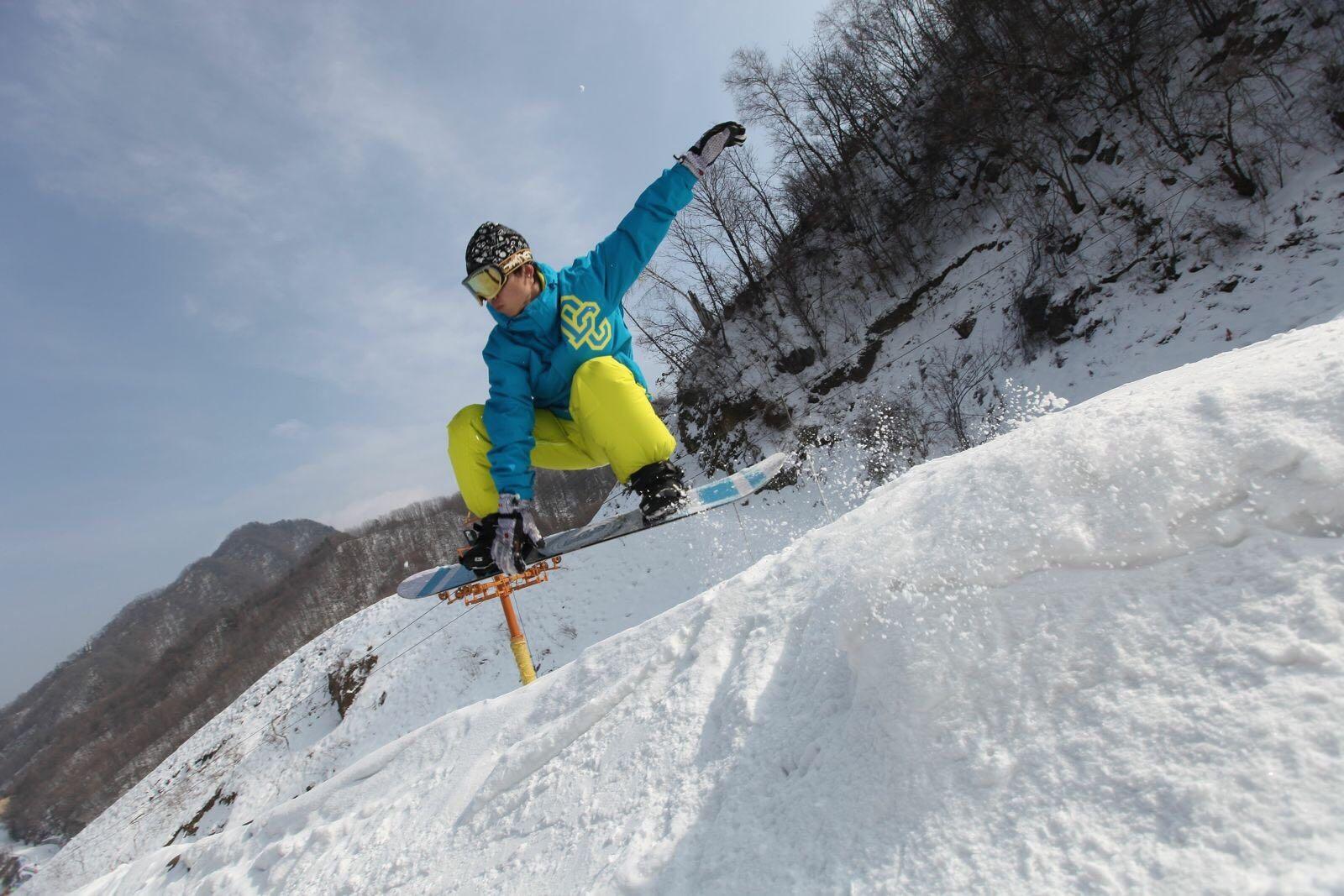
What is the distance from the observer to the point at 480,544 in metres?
3.76

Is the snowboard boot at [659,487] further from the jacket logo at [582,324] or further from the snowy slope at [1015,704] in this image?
the snowy slope at [1015,704]

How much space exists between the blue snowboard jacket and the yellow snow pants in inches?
6.6

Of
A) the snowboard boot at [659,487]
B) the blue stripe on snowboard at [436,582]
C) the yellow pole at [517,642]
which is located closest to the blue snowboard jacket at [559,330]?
the snowboard boot at [659,487]

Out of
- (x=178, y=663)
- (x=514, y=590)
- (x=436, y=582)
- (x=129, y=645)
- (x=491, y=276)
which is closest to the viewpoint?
(x=491, y=276)

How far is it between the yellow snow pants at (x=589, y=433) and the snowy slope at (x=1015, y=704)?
3.90ft

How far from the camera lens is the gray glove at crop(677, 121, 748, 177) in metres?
3.21

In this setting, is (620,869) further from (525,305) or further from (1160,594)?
Result: (525,305)

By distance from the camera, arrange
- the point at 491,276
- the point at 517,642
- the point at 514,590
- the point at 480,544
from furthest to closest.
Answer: the point at 517,642, the point at 514,590, the point at 480,544, the point at 491,276

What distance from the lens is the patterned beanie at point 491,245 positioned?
3215 millimetres

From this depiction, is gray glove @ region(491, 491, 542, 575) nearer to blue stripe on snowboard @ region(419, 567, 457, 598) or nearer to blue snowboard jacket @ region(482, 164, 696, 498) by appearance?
blue snowboard jacket @ region(482, 164, 696, 498)

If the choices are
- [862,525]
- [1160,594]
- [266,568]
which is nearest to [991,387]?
[862,525]

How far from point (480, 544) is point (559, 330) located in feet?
4.95

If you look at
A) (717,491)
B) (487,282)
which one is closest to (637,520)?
(717,491)

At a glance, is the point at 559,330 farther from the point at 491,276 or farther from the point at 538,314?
the point at 491,276
